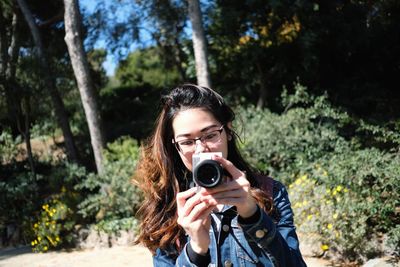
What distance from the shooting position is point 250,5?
10.4 meters

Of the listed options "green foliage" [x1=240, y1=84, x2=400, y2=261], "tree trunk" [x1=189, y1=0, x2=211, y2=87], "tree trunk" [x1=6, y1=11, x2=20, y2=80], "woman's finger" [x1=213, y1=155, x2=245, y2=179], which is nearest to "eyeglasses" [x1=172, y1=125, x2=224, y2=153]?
"woman's finger" [x1=213, y1=155, x2=245, y2=179]

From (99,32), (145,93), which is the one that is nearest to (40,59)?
(99,32)

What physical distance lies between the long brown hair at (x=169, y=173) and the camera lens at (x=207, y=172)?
34 centimetres

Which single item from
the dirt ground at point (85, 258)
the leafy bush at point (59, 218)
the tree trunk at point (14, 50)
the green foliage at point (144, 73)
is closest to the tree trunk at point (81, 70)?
the leafy bush at point (59, 218)

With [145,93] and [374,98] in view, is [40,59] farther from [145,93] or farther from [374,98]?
[145,93]

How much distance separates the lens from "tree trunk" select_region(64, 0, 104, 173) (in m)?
8.85

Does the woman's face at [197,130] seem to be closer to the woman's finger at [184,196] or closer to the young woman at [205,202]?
the young woman at [205,202]

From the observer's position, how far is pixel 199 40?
29.0ft

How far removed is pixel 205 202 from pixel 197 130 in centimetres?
35

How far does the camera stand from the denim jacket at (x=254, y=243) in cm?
137

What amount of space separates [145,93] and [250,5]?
37.3 feet

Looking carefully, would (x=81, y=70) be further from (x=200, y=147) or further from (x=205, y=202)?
(x=205, y=202)

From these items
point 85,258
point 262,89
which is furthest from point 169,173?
point 262,89

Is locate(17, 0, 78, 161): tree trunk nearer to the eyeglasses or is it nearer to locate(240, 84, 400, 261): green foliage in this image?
locate(240, 84, 400, 261): green foliage
